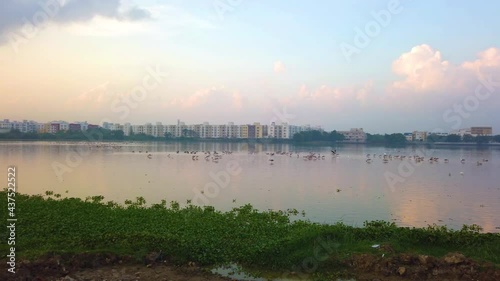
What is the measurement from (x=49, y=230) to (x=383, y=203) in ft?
36.4

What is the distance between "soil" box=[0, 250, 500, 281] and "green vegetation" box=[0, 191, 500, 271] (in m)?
0.28

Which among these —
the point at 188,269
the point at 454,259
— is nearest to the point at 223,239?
the point at 188,269

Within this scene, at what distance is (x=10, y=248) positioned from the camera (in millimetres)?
7516

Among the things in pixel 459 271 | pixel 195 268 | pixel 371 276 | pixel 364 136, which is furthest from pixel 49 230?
pixel 364 136

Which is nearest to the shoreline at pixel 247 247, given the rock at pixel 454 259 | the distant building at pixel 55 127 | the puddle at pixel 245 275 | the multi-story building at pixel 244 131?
the rock at pixel 454 259

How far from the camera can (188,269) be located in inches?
281

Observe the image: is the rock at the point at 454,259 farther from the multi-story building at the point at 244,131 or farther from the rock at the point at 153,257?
the multi-story building at the point at 244,131

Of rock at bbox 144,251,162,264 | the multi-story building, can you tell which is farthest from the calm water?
the multi-story building

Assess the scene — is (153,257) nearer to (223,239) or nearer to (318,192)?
(223,239)

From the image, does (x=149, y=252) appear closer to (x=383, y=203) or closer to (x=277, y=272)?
(x=277, y=272)

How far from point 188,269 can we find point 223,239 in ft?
5.04

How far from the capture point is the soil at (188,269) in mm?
6617

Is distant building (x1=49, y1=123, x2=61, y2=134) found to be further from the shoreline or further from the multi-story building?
the shoreline

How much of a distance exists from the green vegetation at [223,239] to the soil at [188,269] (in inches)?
10.9
